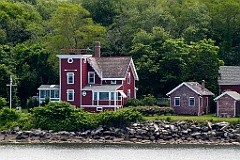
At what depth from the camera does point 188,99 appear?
74188mm

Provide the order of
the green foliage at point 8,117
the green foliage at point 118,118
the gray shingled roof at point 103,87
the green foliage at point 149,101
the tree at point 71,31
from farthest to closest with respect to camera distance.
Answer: the tree at point 71,31 < the green foliage at point 149,101 < the gray shingled roof at point 103,87 < the green foliage at point 8,117 < the green foliage at point 118,118

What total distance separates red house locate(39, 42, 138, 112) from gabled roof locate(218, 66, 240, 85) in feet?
24.9

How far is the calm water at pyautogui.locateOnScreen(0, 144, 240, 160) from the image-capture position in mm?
58688

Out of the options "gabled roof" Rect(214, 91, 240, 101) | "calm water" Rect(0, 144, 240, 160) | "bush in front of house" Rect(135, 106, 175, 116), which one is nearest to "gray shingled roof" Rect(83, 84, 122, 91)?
"bush in front of house" Rect(135, 106, 175, 116)

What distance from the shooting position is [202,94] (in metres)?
74.1

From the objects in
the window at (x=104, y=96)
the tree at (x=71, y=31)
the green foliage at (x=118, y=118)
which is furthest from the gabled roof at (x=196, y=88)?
the tree at (x=71, y=31)

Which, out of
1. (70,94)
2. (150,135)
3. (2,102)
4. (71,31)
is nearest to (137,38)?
(71,31)

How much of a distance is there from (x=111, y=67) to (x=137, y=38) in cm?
850

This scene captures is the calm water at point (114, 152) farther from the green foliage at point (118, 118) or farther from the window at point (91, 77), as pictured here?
the window at point (91, 77)

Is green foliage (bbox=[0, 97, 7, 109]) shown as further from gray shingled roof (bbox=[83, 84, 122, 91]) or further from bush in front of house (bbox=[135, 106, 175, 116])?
bush in front of house (bbox=[135, 106, 175, 116])

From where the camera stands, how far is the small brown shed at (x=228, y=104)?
237 feet

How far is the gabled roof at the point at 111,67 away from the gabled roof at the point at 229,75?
758 cm

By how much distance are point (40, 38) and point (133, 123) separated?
26415 millimetres

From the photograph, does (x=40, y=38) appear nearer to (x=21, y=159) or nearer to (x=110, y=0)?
(x=110, y=0)
